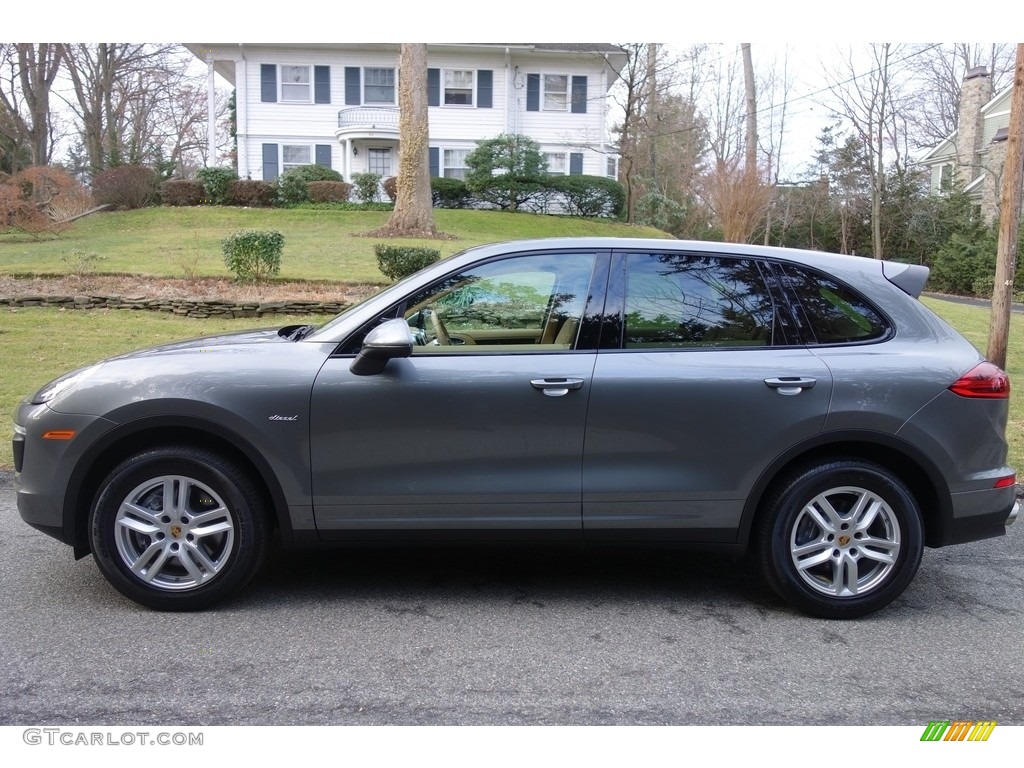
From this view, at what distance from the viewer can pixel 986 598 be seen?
14.9 feet

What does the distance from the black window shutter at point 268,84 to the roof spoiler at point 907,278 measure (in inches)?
1234

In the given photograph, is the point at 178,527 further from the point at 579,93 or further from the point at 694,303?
the point at 579,93

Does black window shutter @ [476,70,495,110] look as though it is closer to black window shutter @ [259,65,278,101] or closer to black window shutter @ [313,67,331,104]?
black window shutter @ [313,67,331,104]

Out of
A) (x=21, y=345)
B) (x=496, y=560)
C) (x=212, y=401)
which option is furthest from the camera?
(x=21, y=345)

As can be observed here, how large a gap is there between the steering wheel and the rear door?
0.76m

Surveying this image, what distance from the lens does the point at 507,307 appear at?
4.52 meters

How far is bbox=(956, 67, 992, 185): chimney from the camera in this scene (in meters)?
37.4

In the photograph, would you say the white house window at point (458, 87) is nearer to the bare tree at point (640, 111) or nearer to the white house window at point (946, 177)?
the bare tree at point (640, 111)

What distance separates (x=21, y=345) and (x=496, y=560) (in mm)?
8541

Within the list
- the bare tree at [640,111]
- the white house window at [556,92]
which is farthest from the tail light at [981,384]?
the white house window at [556,92]

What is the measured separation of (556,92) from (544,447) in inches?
1211
